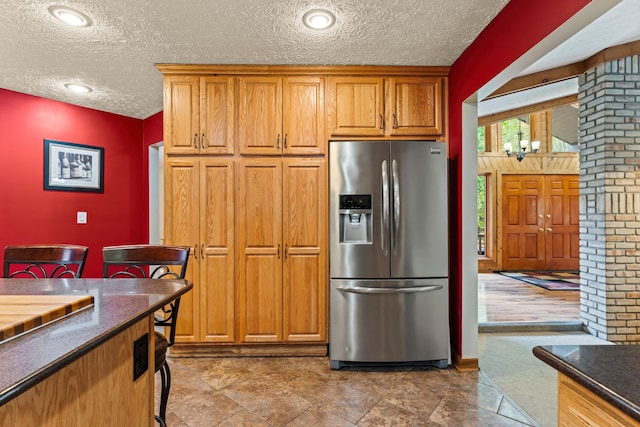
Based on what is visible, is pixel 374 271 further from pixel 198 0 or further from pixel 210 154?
pixel 198 0

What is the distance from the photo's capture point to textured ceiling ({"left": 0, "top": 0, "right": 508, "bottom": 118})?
1937mm

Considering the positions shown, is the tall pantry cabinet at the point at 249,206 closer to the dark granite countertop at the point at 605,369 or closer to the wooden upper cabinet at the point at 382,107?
the wooden upper cabinet at the point at 382,107

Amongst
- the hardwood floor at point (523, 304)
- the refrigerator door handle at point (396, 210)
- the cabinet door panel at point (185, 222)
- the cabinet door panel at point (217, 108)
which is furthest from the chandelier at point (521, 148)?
the cabinet door panel at point (185, 222)

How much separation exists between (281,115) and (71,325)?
220 centimetres

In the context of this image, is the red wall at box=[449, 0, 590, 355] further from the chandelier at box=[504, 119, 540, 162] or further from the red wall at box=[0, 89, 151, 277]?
the chandelier at box=[504, 119, 540, 162]

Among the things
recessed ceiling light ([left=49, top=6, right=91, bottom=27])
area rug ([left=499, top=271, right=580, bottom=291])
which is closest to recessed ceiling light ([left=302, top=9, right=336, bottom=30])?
recessed ceiling light ([left=49, top=6, right=91, bottom=27])

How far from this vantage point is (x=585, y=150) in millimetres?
3283

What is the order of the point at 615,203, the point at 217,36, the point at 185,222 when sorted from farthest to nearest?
the point at 615,203 → the point at 185,222 → the point at 217,36

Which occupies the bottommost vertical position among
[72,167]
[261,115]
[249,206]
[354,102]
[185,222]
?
[185,222]

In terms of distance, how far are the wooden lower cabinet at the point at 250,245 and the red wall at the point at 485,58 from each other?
1062 millimetres

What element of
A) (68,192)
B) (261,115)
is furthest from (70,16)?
(68,192)

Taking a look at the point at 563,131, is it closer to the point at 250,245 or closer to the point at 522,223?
the point at 522,223

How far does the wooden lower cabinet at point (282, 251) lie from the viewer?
2.66 meters

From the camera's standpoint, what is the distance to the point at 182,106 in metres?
2.70
